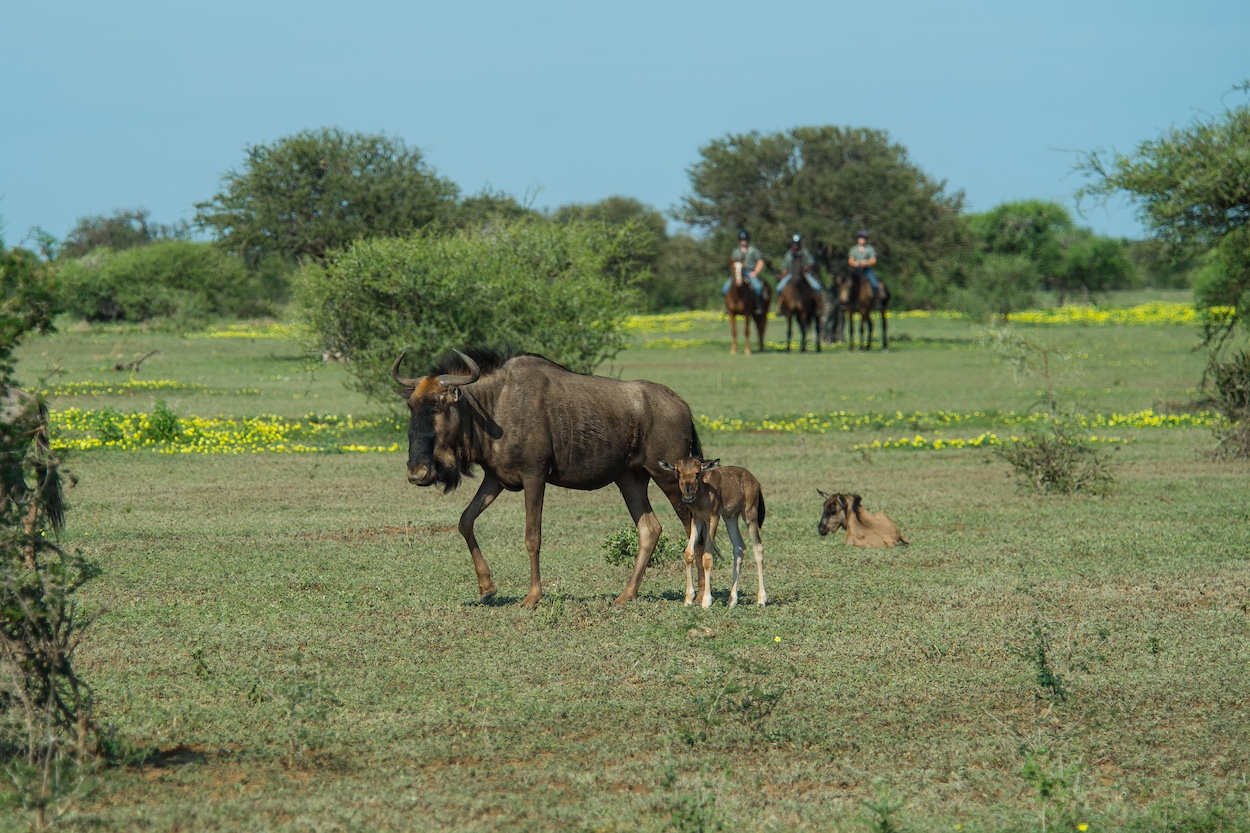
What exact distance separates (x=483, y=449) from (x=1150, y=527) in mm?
7620

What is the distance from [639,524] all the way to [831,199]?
1927 inches

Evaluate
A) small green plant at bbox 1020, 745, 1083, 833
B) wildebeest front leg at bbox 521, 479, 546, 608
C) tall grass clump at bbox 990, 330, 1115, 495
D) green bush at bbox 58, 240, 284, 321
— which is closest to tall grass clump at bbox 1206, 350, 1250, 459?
tall grass clump at bbox 990, 330, 1115, 495

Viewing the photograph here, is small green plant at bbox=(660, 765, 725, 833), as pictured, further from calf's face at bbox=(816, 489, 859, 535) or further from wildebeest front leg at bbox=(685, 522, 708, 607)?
calf's face at bbox=(816, 489, 859, 535)

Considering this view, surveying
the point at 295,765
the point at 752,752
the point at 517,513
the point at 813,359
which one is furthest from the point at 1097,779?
the point at 813,359

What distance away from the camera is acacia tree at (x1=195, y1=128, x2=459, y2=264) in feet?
152

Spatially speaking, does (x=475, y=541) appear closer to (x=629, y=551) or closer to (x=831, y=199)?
(x=629, y=551)

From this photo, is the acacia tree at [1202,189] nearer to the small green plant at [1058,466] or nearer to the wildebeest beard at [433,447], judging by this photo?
the small green plant at [1058,466]

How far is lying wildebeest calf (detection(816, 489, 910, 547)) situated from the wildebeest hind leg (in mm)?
2881

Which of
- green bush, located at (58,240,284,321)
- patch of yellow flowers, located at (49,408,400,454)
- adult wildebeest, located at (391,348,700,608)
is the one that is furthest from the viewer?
green bush, located at (58,240,284,321)

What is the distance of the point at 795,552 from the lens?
13.4 metres

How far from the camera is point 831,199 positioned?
58188 millimetres

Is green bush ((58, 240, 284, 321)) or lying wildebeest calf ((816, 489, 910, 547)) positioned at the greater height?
green bush ((58, 240, 284, 321))

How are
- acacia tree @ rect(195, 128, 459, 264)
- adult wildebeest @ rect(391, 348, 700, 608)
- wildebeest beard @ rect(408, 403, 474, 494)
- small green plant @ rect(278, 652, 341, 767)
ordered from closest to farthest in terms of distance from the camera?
small green plant @ rect(278, 652, 341, 767), wildebeest beard @ rect(408, 403, 474, 494), adult wildebeest @ rect(391, 348, 700, 608), acacia tree @ rect(195, 128, 459, 264)

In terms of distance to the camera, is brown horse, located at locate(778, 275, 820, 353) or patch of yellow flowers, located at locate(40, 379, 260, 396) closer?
patch of yellow flowers, located at locate(40, 379, 260, 396)
